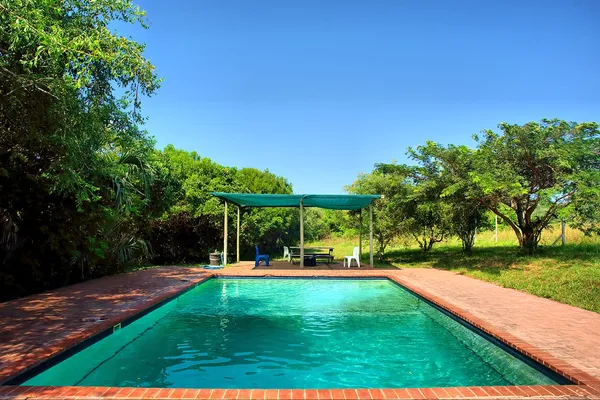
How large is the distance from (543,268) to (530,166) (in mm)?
3564

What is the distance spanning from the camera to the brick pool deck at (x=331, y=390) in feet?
11.3

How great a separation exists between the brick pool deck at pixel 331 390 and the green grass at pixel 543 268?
60cm

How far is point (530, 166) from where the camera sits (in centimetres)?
1324

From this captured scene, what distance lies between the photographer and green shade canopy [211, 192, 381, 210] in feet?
44.8

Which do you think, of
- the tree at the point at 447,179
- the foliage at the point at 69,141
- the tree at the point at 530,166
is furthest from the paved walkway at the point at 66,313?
the tree at the point at 530,166

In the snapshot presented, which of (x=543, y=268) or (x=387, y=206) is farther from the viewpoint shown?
(x=387, y=206)

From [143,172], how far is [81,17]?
4.74 metres

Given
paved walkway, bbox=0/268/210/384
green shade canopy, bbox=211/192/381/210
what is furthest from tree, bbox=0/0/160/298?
green shade canopy, bbox=211/192/381/210

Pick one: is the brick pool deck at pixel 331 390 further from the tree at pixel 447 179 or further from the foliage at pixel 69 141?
the tree at pixel 447 179

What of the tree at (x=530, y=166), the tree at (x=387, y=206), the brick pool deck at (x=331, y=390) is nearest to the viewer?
the brick pool deck at (x=331, y=390)

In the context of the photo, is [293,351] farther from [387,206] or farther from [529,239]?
[529,239]

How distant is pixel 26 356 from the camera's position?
4242 mm

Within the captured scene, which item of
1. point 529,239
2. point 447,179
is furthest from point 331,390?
point 529,239

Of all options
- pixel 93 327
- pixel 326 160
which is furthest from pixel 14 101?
pixel 326 160
